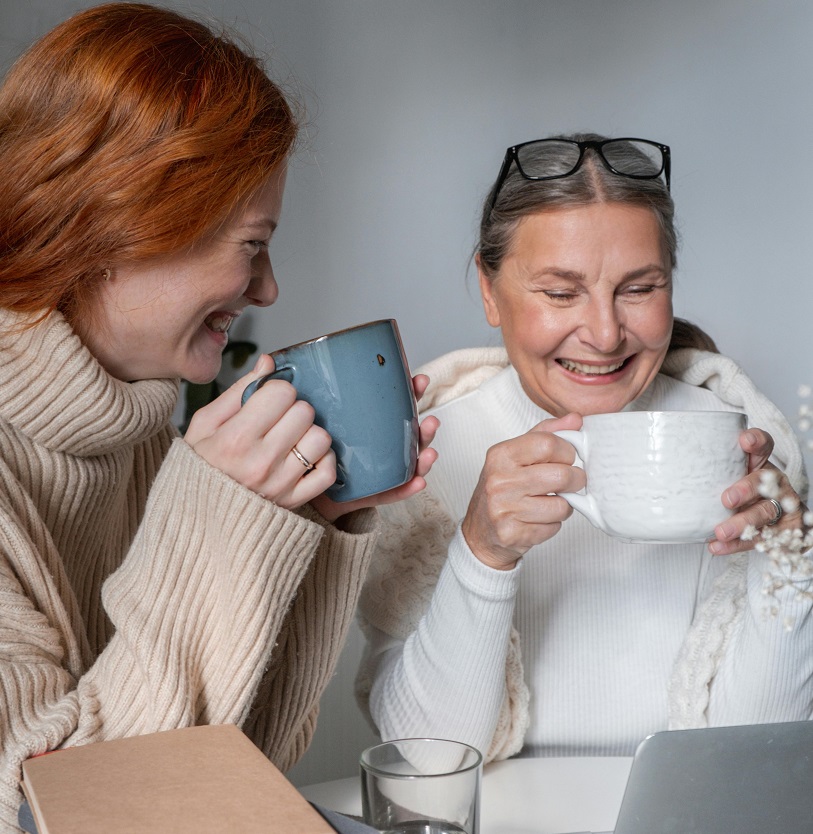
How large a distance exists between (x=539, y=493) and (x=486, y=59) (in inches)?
83.5

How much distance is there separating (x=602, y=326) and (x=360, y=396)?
1.61 feet

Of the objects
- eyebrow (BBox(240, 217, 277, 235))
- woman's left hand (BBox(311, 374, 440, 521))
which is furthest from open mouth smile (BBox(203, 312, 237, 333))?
woman's left hand (BBox(311, 374, 440, 521))

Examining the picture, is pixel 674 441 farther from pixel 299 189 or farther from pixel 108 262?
pixel 299 189

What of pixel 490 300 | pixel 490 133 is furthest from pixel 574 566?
pixel 490 133

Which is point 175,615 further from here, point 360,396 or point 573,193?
point 573,193

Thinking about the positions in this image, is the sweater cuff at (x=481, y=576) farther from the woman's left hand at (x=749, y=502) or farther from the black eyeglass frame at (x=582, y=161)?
the black eyeglass frame at (x=582, y=161)

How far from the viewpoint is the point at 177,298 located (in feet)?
2.90

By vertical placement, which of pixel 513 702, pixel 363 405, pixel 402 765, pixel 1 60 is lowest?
pixel 513 702

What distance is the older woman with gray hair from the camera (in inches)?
40.4

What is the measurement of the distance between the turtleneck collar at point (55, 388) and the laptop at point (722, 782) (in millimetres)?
557

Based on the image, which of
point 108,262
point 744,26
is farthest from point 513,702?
point 744,26

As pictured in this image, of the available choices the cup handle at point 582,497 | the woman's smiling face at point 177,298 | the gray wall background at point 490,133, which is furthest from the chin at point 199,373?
the gray wall background at point 490,133

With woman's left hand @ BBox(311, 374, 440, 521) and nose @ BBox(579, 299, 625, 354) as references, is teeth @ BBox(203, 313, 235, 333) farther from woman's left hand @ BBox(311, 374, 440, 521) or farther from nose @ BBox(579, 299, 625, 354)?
nose @ BBox(579, 299, 625, 354)

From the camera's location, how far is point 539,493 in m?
0.87
